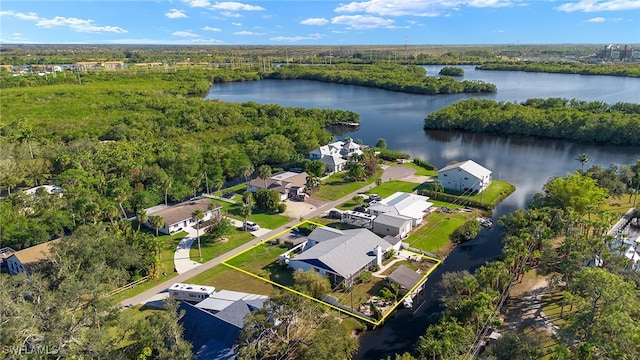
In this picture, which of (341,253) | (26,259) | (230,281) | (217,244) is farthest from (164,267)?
(341,253)

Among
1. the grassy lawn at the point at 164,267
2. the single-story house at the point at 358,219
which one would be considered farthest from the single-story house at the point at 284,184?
the grassy lawn at the point at 164,267

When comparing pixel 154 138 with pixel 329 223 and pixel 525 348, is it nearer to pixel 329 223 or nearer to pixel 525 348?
pixel 329 223

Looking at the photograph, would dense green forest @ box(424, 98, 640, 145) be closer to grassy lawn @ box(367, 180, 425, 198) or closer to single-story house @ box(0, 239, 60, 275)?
grassy lawn @ box(367, 180, 425, 198)

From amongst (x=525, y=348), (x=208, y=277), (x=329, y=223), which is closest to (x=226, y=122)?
(x=329, y=223)

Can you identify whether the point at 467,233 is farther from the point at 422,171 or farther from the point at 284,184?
the point at 284,184

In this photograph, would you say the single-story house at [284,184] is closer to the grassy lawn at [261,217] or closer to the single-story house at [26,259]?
the grassy lawn at [261,217]

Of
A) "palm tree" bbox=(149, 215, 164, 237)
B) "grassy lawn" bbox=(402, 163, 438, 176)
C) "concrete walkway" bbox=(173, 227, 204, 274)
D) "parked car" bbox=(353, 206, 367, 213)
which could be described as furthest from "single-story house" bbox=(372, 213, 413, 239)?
"palm tree" bbox=(149, 215, 164, 237)

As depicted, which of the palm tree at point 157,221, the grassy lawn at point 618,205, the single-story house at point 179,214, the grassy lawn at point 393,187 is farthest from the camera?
the grassy lawn at point 393,187
